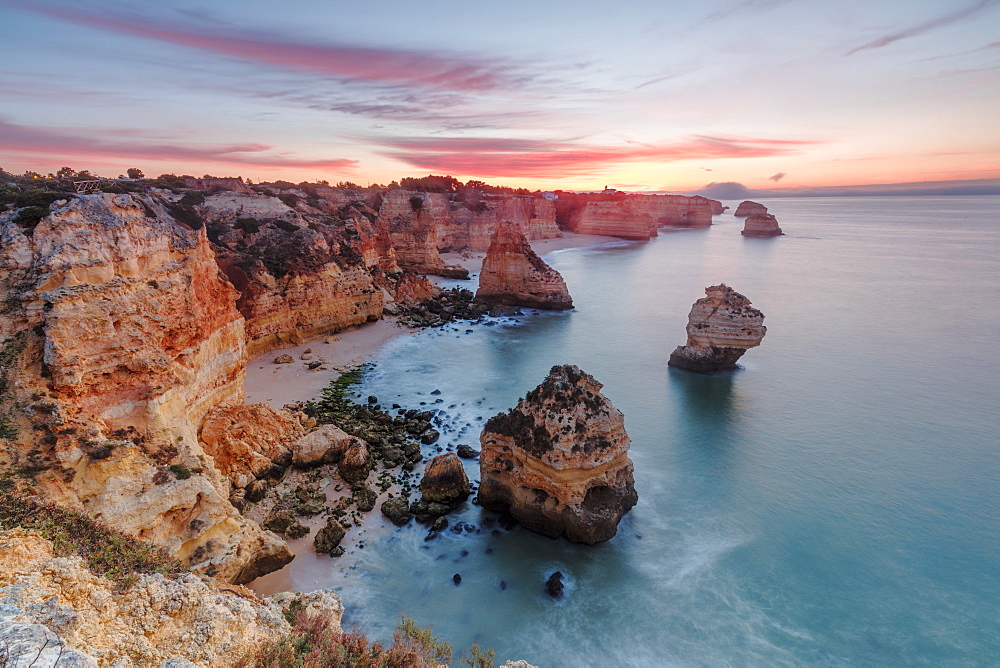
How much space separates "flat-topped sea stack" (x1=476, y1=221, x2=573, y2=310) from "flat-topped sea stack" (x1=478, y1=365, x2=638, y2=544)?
90.6ft

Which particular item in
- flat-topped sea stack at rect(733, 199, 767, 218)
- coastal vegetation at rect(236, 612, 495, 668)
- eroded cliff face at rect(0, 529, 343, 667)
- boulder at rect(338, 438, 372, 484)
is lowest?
boulder at rect(338, 438, 372, 484)

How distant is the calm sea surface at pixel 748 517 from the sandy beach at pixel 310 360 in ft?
5.88

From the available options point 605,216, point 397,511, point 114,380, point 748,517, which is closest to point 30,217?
point 114,380

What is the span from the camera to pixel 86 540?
620 centimetres

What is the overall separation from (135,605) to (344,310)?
27227 millimetres

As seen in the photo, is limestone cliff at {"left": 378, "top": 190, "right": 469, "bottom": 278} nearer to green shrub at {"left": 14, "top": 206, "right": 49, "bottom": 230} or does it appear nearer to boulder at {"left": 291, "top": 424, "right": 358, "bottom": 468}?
boulder at {"left": 291, "top": 424, "right": 358, "bottom": 468}

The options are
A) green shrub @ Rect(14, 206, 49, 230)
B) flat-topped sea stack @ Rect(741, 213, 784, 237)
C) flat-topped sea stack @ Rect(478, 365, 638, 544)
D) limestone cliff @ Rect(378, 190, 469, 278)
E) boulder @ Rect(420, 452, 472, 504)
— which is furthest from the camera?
flat-topped sea stack @ Rect(741, 213, 784, 237)

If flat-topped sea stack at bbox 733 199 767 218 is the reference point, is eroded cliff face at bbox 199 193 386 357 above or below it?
below

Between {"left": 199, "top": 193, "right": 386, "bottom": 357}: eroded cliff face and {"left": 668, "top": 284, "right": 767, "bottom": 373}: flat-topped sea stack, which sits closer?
{"left": 668, "top": 284, "right": 767, "bottom": 373}: flat-topped sea stack

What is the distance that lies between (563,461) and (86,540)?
10.0 metres

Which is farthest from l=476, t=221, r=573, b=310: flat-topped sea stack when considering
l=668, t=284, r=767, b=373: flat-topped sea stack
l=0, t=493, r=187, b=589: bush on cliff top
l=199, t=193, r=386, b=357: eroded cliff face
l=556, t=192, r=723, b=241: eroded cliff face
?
l=556, t=192, r=723, b=241: eroded cliff face

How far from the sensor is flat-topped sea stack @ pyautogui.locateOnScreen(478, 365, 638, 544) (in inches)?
518

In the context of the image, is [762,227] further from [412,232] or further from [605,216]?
[412,232]

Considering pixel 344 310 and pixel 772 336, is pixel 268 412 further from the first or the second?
pixel 772 336
